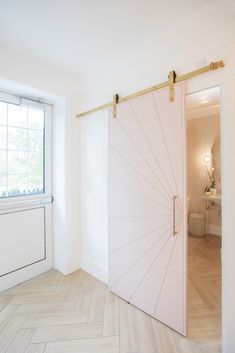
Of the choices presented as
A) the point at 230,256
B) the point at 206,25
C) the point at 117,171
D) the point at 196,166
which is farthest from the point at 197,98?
the point at 196,166

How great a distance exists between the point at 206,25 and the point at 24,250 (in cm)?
297

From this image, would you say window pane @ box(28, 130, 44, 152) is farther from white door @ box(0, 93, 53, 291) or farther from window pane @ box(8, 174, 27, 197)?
window pane @ box(8, 174, 27, 197)

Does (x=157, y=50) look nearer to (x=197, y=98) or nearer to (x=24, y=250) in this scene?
(x=197, y=98)

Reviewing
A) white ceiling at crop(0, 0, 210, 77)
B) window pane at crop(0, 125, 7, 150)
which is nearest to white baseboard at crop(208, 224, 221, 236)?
white ceiling at crop(0, 0, 210, 77)

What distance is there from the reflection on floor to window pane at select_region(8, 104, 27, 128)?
2.80 metres

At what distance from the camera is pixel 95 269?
243 cm

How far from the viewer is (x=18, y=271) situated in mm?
2293

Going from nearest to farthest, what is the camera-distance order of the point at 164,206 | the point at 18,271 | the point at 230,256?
the point at 230,256 < the point at 164,206 < the point at 18,271

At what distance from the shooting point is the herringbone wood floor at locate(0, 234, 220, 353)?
148 centimetres

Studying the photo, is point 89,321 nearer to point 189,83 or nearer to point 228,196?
point 228,196

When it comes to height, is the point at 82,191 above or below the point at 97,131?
below

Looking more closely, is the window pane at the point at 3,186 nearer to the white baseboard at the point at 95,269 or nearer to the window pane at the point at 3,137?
the window pane at the point at 3,137

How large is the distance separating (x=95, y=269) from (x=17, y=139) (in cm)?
192

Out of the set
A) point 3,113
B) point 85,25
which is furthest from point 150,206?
point 3,113
